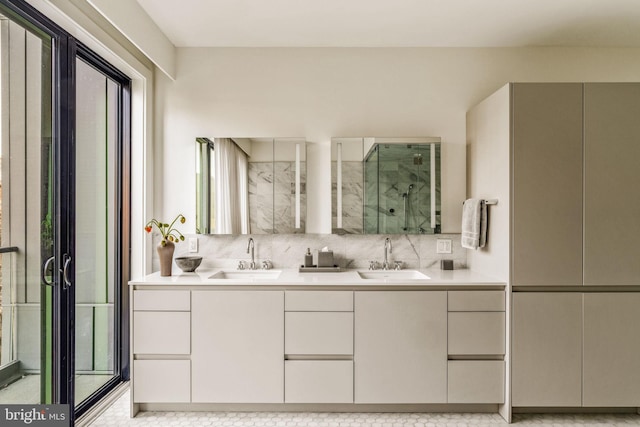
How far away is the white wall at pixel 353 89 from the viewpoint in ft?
10.2

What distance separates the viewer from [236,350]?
252 centimetres

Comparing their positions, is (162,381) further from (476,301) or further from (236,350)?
(476,301)

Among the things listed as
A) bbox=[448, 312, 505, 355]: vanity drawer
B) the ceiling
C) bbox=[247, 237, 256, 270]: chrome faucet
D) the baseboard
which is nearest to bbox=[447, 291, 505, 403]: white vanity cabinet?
bbox=[448, 312, 505, 355]: vanity drawer

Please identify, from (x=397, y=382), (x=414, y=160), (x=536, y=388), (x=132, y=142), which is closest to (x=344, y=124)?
(x=414, y=160)

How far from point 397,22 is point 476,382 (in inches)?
94.5

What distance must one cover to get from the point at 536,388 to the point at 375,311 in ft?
3.58

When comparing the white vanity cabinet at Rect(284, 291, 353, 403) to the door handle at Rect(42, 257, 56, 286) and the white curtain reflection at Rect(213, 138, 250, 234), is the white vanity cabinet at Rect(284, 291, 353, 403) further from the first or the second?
the door handle at Rect(42, 257, 56, 286)

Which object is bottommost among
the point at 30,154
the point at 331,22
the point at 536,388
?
the point at 536,388

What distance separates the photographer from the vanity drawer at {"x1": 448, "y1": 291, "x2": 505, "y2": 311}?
2.52 metres

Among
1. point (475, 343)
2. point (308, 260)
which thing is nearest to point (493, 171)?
point (475, 343)

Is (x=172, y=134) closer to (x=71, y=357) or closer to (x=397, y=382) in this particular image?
(x=71, y=357)

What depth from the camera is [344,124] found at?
3119mm

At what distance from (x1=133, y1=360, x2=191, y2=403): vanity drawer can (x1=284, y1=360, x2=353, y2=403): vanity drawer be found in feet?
2.06

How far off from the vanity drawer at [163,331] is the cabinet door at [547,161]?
211 cm
